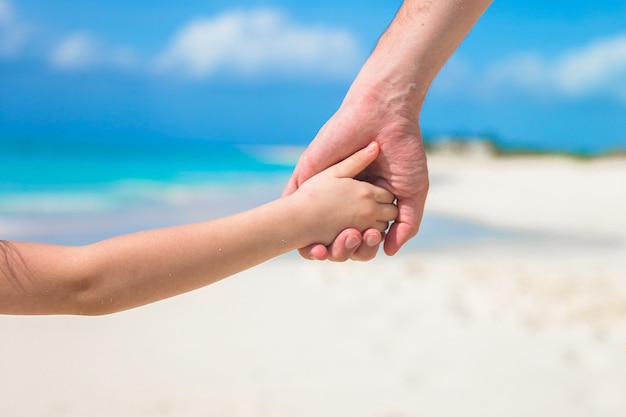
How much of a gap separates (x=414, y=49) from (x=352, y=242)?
570 millimetres

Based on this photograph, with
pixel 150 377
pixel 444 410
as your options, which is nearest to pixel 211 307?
pixel 150 377

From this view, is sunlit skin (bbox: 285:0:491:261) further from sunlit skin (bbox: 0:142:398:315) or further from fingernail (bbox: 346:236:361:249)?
sunlit skin (bbox: 0:142:398:315)

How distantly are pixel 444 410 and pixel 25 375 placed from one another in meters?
1.67

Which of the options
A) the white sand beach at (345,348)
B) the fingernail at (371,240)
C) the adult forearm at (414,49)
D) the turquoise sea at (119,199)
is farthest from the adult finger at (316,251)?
the turquoise sea at (119,199)

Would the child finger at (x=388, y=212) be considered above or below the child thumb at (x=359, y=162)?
below

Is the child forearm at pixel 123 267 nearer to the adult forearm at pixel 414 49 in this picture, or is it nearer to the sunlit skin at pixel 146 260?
the sunlit skin at pixel 146 260

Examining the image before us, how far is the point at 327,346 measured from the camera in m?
3.05

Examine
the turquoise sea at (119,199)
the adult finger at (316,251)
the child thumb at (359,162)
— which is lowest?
the adult finger at (316,251)

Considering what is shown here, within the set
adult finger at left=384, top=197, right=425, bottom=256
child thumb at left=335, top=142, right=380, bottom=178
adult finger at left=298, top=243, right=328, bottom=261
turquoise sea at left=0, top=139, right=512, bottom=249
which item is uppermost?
turquoise sea at left=0, top=139, right=512, bottom=249

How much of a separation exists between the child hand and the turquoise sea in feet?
12.0

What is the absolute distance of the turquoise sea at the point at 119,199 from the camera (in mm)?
6691

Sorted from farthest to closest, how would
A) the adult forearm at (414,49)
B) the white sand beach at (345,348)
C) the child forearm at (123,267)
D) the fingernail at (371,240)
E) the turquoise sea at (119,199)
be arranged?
the turquoise sea at (119,199)
the white sand beach at (345,348)
the fingernail at (371,240)
the adult forearm at (414,49)
the child forearm at (123,267)

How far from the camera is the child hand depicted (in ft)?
6.29

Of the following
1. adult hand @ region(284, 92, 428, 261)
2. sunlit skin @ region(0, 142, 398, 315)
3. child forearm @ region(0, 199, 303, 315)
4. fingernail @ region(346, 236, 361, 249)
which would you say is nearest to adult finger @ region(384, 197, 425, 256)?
adult hand @ region(284, 92, 428, 261)
